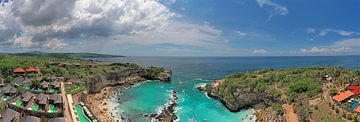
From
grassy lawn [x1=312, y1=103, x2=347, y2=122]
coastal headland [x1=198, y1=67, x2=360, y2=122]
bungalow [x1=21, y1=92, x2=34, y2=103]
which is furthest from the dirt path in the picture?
bungalow [x1=21, y1=92, x2=34, y2=103]

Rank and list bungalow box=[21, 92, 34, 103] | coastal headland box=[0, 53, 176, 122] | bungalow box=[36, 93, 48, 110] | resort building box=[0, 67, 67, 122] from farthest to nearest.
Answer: bungalow box=[21, 92, 34, 103]
coastal headland box=[0, 53, 176, 122]
bungalow box=[36, 93, 48, 110]
resort building box=[0, 67, 67, 122]

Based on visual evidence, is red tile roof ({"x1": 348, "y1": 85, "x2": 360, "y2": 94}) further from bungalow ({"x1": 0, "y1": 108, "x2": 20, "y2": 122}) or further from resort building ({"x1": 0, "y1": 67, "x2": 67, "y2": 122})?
bungalow ({"x1": 0, "y1": 108, "x2": 20, "y2": 122})

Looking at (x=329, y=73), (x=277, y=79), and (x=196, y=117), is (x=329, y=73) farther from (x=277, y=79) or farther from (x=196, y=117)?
(x=196, y=117)

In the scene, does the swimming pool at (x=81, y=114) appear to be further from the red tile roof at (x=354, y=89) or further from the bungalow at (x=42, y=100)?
the red tile roof at (x=354, y=89)

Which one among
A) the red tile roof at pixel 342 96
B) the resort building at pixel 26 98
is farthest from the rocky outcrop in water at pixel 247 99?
the resort building at pixel 26 98

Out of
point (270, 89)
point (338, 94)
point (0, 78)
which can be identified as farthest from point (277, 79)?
point (0, 78)

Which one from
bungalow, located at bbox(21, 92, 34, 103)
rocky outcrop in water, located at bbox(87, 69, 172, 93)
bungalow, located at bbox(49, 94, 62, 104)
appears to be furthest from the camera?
rocky outcrop in water, located at bbox(87, 69, 172, 93)

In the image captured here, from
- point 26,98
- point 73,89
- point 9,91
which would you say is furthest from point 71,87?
point 26,98

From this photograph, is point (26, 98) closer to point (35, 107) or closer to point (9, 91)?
point (35, 107)
